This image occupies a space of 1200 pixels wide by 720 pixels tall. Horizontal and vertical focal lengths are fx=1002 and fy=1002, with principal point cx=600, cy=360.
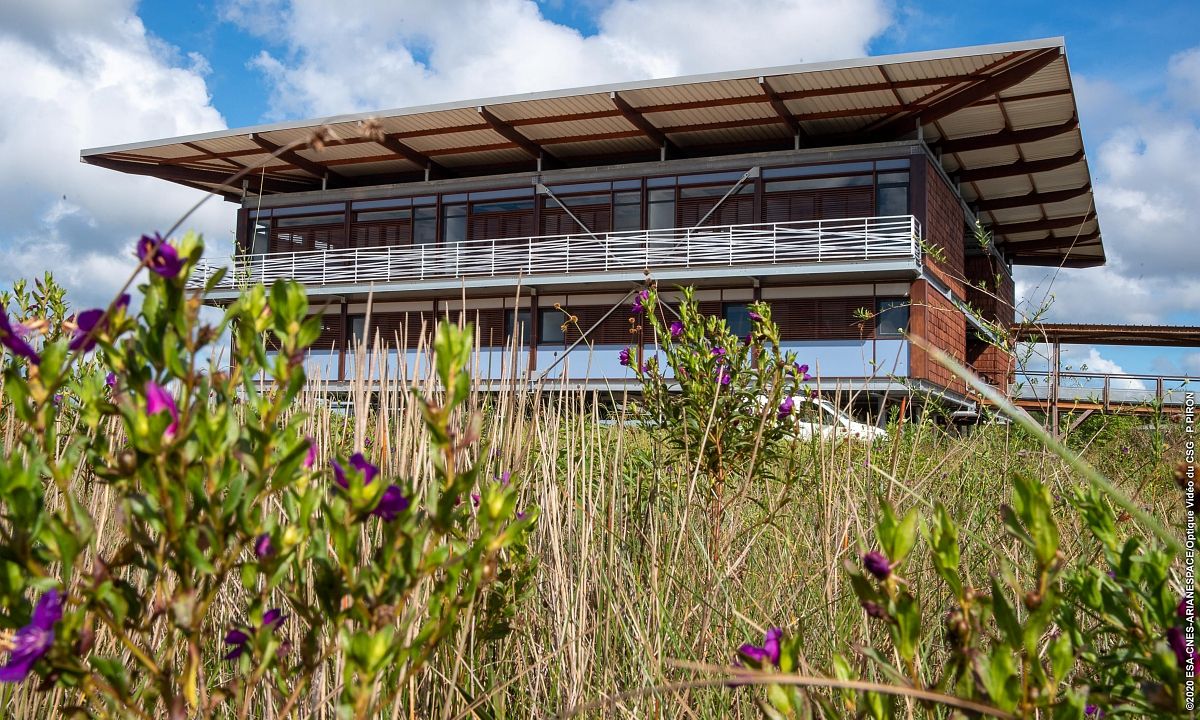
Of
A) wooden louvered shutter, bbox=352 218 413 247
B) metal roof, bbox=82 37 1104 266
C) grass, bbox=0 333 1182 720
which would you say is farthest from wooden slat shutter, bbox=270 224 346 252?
grass, bbox=0 333 1182 720

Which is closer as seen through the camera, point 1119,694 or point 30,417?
point 30,417

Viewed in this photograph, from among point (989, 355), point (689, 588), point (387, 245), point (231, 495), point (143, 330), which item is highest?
point (387, 245)

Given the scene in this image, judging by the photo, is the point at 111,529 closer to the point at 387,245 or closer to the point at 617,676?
the point at 617,676

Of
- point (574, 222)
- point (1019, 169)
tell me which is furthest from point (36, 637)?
point (1019, 169)

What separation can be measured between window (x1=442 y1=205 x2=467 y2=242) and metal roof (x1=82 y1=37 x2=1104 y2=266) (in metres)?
0.77

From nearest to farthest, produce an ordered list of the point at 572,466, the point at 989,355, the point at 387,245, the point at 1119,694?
1. the point at 1119,694
2. the point at 572,466
3. the point at 387,245
4. the point at 989,355

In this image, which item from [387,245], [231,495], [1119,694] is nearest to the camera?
[231,495]

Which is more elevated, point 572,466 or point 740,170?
point 740,170

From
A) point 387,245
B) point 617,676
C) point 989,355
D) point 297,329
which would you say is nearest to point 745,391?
point 617,676

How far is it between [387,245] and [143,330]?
63.8 feet

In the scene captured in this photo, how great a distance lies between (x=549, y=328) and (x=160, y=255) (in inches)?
707

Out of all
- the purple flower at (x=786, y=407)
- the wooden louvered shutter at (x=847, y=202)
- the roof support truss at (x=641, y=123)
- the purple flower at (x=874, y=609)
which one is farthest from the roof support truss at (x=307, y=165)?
the purple flower at (x=874, y=609)

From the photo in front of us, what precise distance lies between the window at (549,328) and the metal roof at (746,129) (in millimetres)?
2882

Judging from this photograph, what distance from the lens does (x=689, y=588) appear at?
1.97 metres
